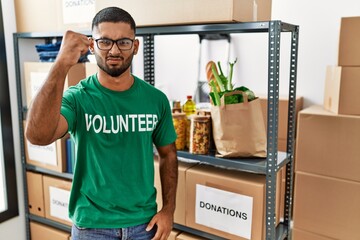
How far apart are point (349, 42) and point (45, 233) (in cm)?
220

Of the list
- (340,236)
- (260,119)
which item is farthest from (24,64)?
(340,236)

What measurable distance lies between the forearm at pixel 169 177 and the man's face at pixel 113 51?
0.44 meters

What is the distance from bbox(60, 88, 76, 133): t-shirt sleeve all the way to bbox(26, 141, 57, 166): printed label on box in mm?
1042

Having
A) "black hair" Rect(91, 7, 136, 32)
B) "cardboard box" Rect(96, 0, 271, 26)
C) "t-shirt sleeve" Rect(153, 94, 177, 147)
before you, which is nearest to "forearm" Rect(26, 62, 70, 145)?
"black hair" Rect(91, 7, 136, 32)

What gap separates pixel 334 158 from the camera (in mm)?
2178

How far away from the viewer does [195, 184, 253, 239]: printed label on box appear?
5.37 feet

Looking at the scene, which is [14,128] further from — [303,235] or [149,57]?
[303,235]

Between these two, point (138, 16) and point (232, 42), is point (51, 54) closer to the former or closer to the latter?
point (138, 16)

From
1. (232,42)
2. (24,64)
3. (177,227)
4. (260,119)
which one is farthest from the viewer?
(232,42)

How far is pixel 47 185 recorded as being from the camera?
238cm

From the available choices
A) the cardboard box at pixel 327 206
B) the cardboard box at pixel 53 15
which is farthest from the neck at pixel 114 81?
the cardboard box at pixel 327 206

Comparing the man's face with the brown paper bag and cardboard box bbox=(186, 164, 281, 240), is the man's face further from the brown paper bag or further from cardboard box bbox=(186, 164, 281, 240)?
cardboard box bbox=(186, 164, 281, 240)

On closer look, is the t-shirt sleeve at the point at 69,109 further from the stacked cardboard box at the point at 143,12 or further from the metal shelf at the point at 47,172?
the metal shelf at the point at 47,172

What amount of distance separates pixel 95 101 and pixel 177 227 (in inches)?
33.6
